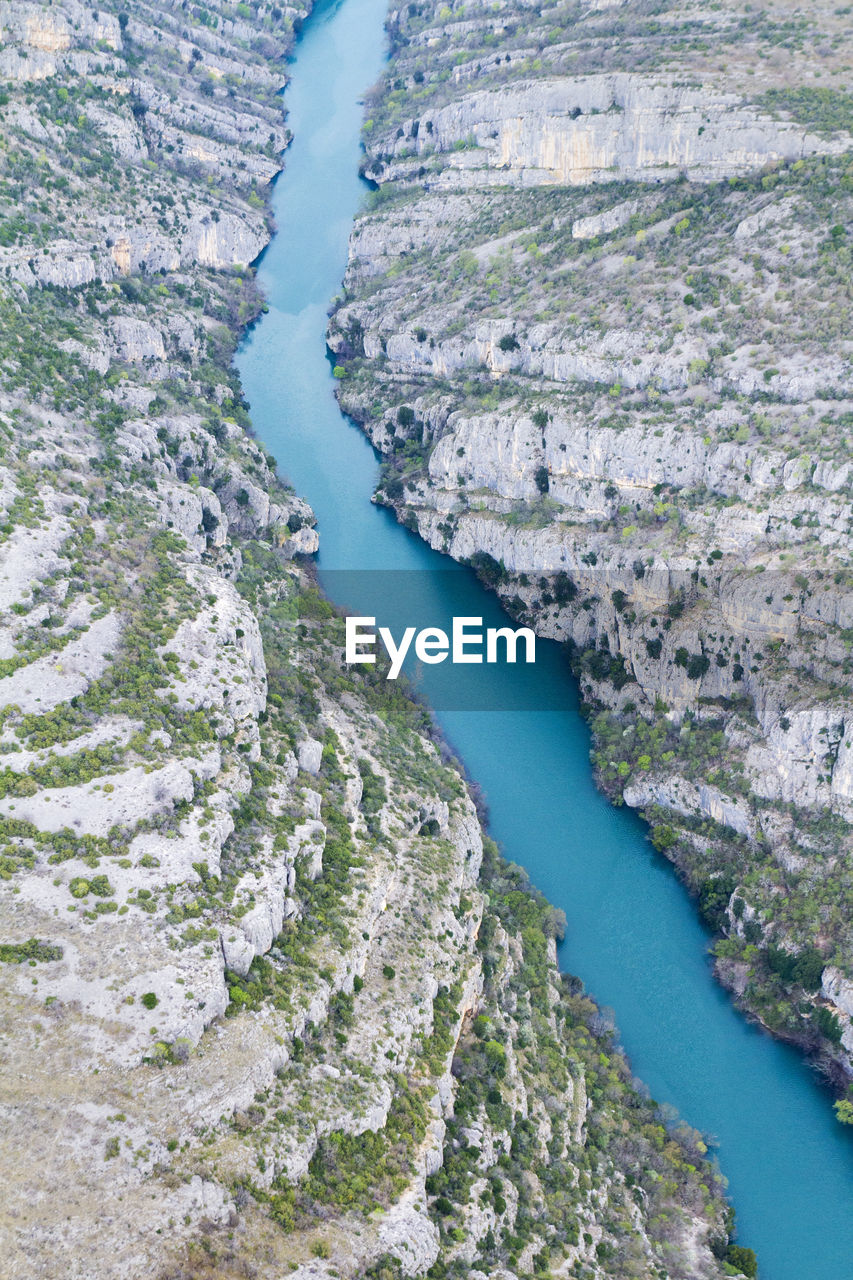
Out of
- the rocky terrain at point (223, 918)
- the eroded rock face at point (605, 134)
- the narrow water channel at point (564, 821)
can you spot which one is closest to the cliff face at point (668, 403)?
the eroded rock face at point (605, 134)

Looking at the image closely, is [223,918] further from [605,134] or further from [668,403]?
[605,134]

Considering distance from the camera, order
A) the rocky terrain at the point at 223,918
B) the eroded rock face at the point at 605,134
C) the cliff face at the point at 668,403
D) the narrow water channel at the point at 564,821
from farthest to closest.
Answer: the eroded rock face at the point at 605,134 → the cliff face at the point at 668,403 → the narrow water channel at the point at 564,821 → the rocky terrain at the point at 223,918

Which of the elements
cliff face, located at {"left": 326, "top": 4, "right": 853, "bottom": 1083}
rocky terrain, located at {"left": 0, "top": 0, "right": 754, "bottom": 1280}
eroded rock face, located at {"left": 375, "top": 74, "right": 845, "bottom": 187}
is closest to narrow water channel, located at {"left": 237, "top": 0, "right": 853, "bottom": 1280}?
cliff face, located at {"left": 326, "top": 4, "right": 853, "bottom": 1083}

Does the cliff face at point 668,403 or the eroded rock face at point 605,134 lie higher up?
→ the eroded rock face at point 605,134

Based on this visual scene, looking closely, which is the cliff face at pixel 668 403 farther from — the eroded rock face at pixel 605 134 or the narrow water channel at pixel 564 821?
the narrow water channel at pixel 564 821

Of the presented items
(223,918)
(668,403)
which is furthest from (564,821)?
(223,918)
